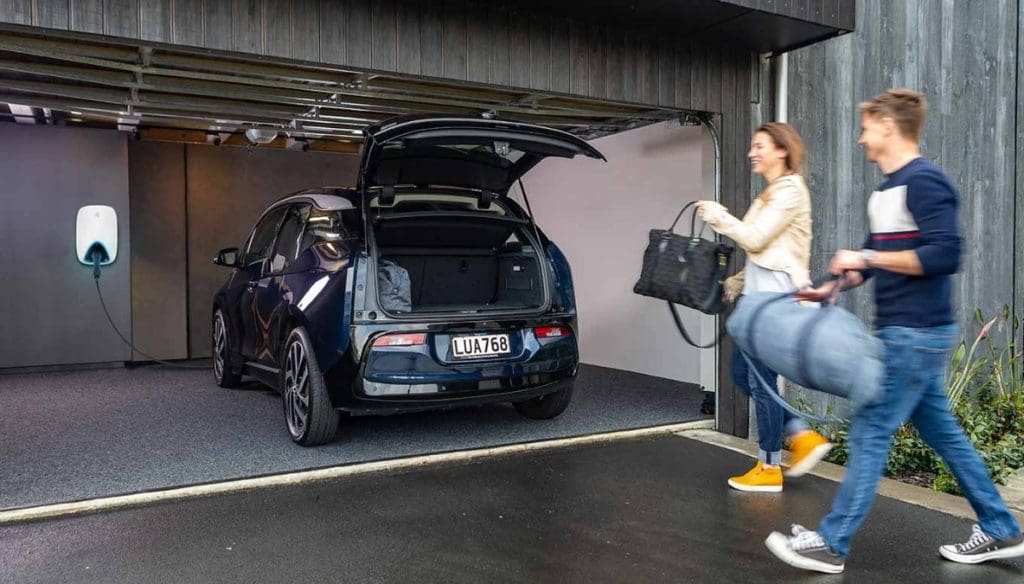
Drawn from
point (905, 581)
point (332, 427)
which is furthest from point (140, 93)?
point (905, 581)

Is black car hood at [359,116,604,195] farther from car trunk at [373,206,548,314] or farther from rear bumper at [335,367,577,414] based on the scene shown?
rear bumper at [335,367,577,414]

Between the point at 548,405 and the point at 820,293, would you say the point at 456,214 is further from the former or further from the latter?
the point at 820,293

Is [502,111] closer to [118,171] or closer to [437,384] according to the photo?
[437,384]

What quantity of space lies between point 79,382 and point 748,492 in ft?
19.3

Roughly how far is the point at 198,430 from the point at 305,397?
0.97 m

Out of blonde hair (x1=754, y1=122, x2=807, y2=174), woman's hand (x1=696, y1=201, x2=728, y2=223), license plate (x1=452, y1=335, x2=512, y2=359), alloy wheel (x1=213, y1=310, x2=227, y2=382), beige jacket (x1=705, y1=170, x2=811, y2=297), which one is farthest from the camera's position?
alloy wheel (x1=213, y1=310, x2=227, y2=382)

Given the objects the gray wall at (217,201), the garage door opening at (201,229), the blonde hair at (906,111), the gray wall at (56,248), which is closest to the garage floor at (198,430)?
the garage door opening at (201,229)

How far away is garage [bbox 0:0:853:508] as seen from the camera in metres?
3.78

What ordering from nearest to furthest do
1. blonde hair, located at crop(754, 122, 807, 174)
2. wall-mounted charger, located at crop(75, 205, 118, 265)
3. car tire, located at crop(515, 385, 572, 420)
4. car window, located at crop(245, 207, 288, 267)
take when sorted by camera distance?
blonde hair, located at crop(754, 122, 807, 174) → car tire, located at crop(515, 385, 572, 420) → car window, located at crop(245, 207, 288, 267) → wall-mounted charger, located at crop(75, 205, 118, 265)

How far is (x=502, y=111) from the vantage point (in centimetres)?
567

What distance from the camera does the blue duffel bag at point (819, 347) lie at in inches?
91.4

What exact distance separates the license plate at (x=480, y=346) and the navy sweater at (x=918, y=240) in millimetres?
2115

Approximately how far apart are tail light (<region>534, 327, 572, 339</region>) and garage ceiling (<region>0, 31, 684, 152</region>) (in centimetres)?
133

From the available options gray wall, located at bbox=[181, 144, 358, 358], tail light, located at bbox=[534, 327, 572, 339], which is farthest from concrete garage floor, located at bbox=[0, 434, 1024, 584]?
gray wall, located at bbox=[181, 144, 358, 358]
